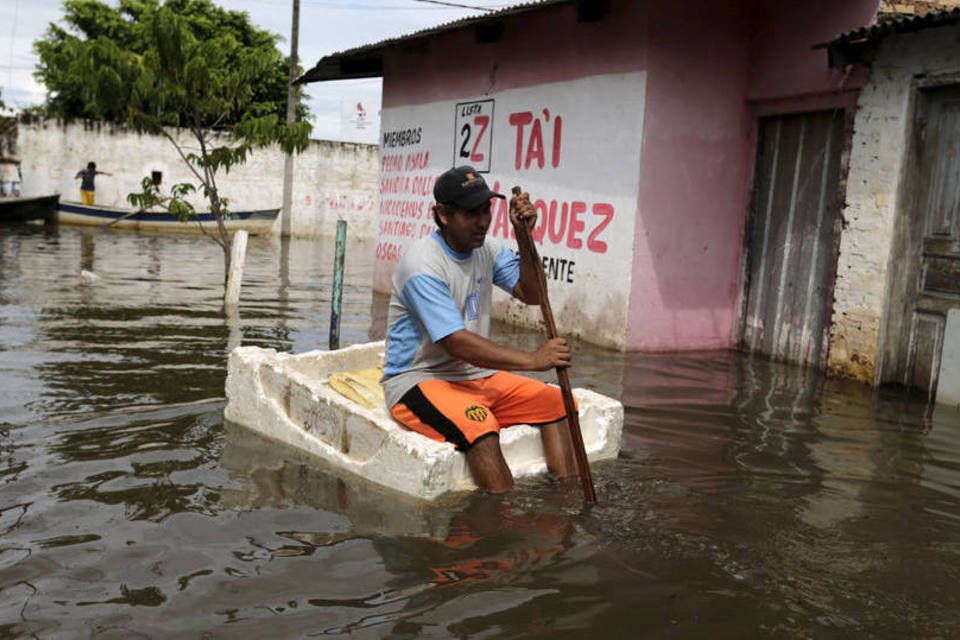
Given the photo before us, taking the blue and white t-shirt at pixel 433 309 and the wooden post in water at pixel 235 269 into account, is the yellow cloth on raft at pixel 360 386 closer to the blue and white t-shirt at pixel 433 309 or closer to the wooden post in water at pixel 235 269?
the blue and white t-shirt at pixel 433 309

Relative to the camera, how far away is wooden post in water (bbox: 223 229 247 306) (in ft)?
36.3

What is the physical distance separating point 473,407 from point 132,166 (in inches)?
987

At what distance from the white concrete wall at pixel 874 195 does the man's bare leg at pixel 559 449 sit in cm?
410

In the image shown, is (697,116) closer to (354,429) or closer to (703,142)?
(703,142)

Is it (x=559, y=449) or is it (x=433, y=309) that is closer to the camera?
(x=433, y=309)

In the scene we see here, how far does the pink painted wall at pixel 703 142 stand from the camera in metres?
8.74

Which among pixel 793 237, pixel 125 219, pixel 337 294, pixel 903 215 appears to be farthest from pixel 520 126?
pixel 125 219

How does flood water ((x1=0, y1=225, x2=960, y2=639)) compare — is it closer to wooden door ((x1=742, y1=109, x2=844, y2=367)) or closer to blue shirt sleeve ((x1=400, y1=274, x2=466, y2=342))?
blue shirt sleeve ((x1=400, y1=274, x2=466, y2=342))

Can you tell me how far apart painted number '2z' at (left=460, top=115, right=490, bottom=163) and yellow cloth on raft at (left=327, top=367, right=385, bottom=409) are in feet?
19.6

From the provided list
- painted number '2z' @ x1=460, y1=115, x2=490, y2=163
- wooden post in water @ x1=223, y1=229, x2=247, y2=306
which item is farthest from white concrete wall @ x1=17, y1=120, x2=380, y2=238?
painted number '2z' @ x1=460, y1=115, x2=490, y2=163

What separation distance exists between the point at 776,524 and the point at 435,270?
1.89m

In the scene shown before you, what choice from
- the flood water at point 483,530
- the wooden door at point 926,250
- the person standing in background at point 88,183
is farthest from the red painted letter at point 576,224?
the person standing in background at point 88,183

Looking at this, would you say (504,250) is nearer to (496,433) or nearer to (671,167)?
(496,433)

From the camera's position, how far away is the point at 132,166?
26984 mm
